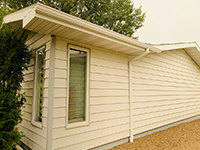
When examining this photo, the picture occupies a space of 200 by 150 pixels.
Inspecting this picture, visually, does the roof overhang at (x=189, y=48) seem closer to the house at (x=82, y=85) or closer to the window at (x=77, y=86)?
the house at (x=82, y=85)

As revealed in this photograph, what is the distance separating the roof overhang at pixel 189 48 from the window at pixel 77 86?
2.73 m

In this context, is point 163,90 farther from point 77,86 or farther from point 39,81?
point 39,81

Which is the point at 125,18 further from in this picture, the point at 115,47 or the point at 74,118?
the point at 74,118

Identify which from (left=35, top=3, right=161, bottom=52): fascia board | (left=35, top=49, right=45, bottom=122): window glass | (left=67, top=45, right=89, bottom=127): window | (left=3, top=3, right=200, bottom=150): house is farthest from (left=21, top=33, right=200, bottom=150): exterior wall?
(left=35, top=3, right=161, bottom=52): fascia board

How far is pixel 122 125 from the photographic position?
3916mm

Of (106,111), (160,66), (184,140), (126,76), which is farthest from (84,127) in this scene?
(160,66)

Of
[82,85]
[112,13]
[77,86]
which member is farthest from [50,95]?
[112,13]

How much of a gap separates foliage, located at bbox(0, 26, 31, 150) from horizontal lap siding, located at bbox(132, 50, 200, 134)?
3.04 m

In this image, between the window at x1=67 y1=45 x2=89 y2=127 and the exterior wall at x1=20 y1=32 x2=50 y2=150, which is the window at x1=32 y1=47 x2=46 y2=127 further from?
the window at x1=67 y1=45 x2=89 y2=127

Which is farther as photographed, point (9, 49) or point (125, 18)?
point (125, 18)

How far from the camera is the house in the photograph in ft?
8.59

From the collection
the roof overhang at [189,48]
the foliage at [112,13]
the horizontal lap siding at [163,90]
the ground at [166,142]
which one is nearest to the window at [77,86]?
the ground at [166,142]

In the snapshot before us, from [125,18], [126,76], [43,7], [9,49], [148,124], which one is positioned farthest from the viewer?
[125,18]

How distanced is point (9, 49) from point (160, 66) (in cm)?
489
